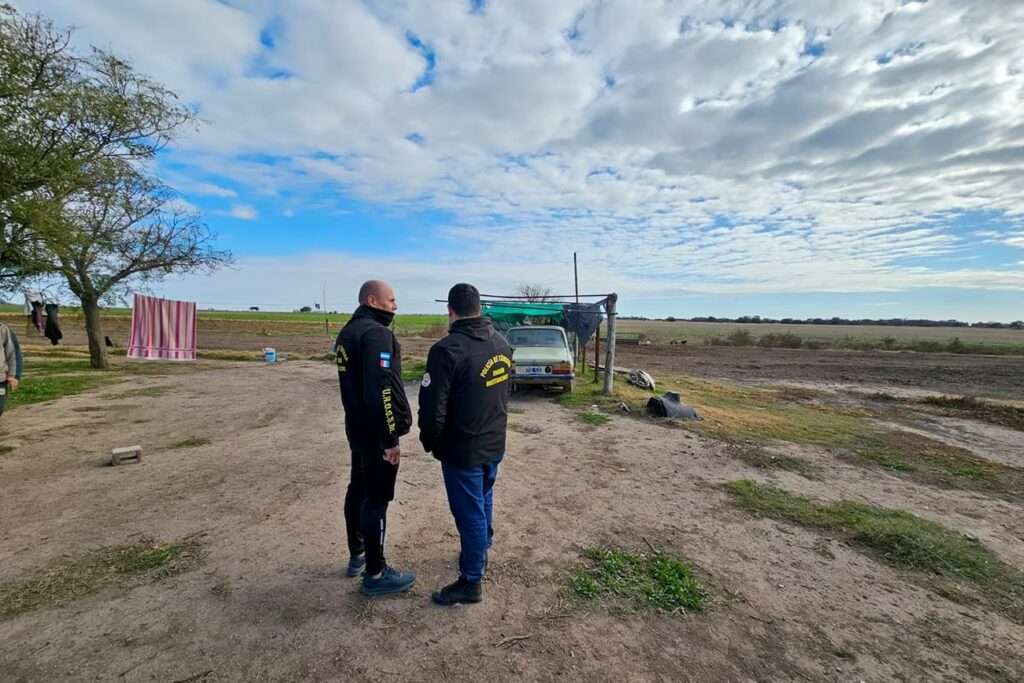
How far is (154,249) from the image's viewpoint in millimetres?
15148

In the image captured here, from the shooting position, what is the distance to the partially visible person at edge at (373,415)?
2791 mm

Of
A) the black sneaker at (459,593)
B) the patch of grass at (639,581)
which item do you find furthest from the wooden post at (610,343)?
the black sneaker at (459,593)

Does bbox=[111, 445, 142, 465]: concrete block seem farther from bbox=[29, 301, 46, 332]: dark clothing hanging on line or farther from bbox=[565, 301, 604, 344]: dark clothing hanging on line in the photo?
bbox=[29, 301, 46, 332]: dark clothing hanging on line

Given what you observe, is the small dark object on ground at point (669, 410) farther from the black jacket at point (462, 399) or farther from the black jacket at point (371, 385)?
the black jacket at point (371, 385)

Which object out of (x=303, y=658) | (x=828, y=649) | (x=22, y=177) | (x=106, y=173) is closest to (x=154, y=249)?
(x=106, y=173)

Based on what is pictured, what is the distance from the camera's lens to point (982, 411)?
36.9 ft

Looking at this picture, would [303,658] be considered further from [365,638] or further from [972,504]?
[972,504]

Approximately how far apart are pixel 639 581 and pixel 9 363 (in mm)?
7251

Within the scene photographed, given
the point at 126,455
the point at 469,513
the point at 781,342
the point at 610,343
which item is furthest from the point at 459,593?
the point at 781,342

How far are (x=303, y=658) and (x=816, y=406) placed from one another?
13147mm

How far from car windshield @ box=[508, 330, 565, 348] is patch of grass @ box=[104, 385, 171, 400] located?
27.8 ft

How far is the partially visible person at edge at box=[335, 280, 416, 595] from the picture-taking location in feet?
9.16

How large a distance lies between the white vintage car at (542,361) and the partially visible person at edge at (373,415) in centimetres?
733

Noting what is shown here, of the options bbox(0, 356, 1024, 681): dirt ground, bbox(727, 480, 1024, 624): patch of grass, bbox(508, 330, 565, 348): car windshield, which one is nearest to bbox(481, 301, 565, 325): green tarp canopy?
bbox(508, 330, 565, 348): car windshield
